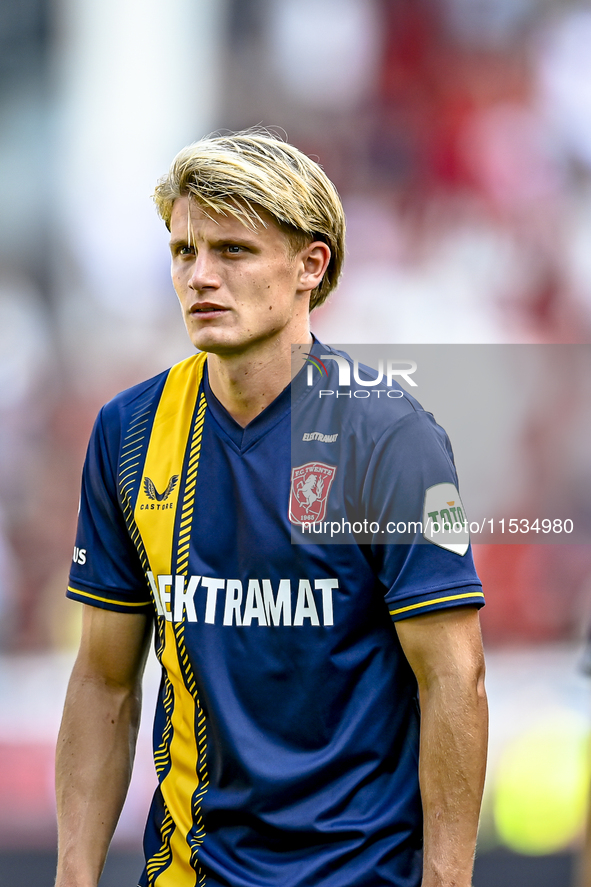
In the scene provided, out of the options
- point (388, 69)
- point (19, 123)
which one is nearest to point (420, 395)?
point (388, 69)

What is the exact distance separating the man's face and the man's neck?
30 mm

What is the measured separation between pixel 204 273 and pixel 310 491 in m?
0.44

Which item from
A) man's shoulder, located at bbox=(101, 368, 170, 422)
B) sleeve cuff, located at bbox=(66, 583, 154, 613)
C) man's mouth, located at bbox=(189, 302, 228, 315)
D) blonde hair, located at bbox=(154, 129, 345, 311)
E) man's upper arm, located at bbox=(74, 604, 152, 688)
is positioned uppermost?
blonde hair, located at bbox=(154, 129, 345, 311)

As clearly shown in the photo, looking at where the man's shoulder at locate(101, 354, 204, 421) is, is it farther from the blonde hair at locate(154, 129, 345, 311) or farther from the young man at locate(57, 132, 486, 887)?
the blonde hair at locate(154, 129, 345, 311)

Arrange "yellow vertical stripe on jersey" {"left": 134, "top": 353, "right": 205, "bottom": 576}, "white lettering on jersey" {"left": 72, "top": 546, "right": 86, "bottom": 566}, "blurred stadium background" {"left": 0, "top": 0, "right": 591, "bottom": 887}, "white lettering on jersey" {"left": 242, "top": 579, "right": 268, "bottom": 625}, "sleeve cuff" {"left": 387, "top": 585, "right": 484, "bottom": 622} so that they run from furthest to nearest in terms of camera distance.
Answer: "blurred stadium background" {"left": 0, "top": 0, "right": 591, "bottom": 887} < "white lettering on jersey" {"left": 72, "top": 546, "right": 86, "bottom": 566} < "yellow vertical stripe on jersey" {"left": 134, "top": 353, "right": 205, "bottom": 576} < "white lettering on jersey" {"left": 242, "top": 579, "right": 268, "bottom": 625} < "sleeve cuff" {"left": 387, "top": 585, "right": 484, "bottom": 622}

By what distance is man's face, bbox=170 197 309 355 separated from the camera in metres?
1.77

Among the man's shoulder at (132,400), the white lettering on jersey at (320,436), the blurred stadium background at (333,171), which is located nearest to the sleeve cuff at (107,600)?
the man's shoulder at (132,400)

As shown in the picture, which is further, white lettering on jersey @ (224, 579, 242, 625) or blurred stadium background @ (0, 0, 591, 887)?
blurred stadium background @ (0, 0, 591, 887)

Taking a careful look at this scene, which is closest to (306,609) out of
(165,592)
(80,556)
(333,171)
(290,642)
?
(290,642)

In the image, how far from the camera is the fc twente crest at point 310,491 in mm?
1723

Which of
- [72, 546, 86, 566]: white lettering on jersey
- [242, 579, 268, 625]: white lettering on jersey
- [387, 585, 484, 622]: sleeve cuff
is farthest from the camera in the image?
[72, 546, 86, 566]: white lettering on jersey

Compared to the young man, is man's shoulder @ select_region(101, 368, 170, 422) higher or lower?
higher

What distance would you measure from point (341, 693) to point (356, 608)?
0.15 meters

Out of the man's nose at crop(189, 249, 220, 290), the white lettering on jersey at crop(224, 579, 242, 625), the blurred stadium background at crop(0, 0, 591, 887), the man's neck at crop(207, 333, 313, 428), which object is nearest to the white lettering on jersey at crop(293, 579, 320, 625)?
the white lettering on jersey at crop(224, 579, 242, 625)
